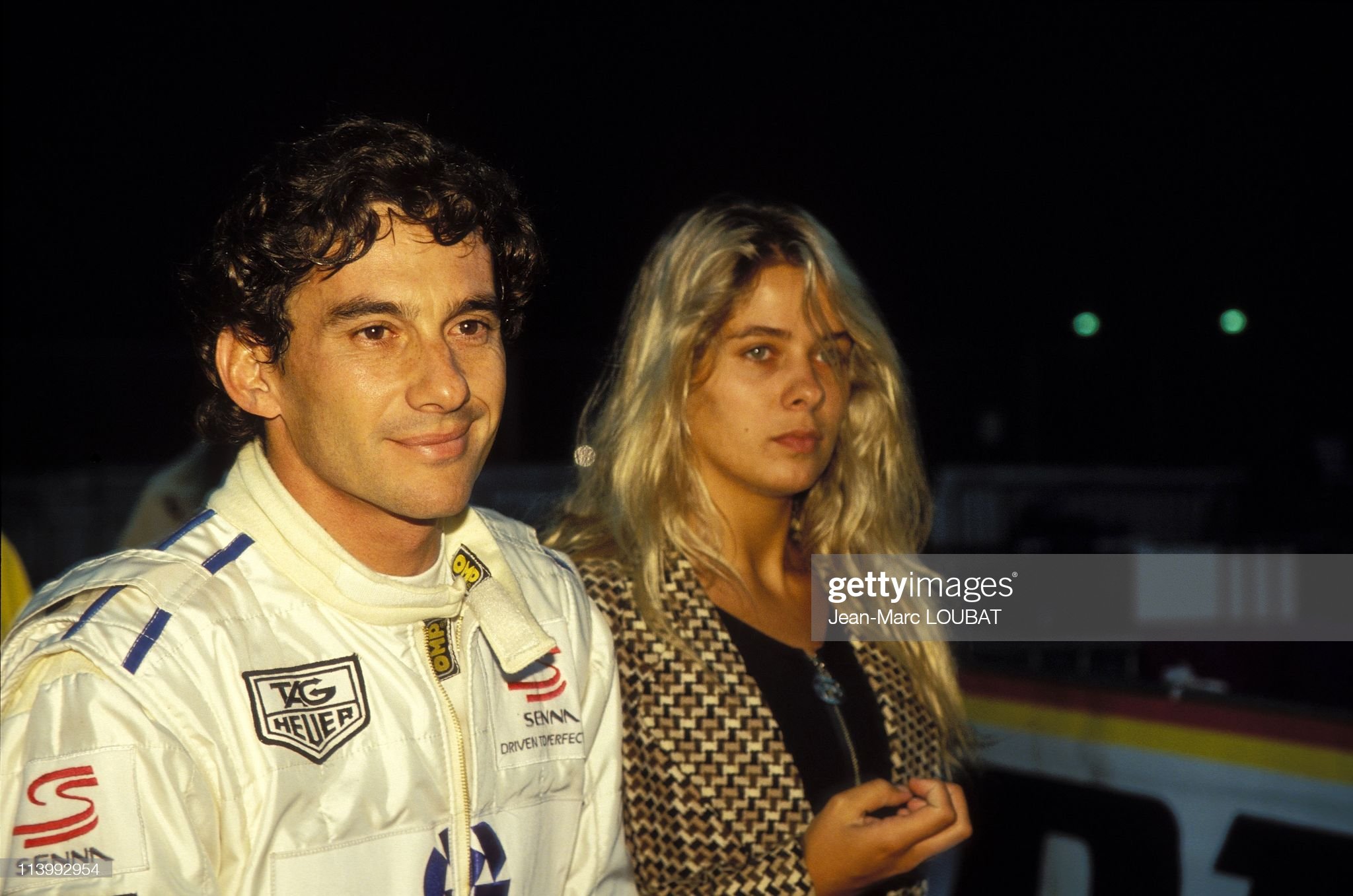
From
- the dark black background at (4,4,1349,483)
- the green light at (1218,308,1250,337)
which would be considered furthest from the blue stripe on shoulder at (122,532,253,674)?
the green light at (1218,308,1250,337)

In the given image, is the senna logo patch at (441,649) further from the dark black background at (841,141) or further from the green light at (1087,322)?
the green light at (1087,322)

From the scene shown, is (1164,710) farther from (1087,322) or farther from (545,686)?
(1087,322)

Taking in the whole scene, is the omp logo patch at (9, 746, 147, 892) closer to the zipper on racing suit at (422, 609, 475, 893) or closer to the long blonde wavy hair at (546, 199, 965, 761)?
the zipper on racing suit at (422, 609, 475, 893)

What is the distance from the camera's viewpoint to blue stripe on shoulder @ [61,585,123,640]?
1271mm

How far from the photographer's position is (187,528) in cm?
149

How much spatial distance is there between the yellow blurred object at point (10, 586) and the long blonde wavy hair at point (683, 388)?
1033 millimetres

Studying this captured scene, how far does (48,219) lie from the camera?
9.73 meters

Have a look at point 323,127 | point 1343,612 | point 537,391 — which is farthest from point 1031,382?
point 323,127

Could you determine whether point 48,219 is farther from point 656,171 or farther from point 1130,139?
point 1130,139

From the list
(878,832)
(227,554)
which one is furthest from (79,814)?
(878,832)

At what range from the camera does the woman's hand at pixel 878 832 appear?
1843 millimetres

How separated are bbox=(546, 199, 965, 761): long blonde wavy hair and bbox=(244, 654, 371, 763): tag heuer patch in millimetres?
738

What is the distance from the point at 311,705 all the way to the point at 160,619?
21cm

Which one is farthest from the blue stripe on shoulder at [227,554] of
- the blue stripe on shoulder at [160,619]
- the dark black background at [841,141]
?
the dark black background at [841,141]
